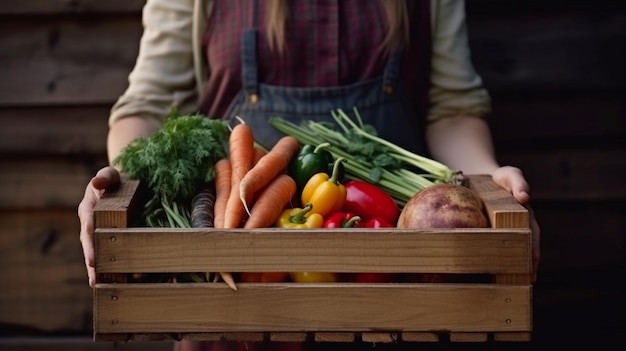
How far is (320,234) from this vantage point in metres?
1.35

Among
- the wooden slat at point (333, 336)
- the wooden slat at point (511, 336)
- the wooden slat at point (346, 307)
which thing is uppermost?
the wooden slat at point (346, 307)

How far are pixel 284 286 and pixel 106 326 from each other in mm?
291

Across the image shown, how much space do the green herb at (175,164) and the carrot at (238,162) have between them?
4cm

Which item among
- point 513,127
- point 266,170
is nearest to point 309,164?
point 266,170

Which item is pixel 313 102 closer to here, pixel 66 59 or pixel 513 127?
pixel 513 127

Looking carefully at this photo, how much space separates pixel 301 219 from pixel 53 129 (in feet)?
3.95

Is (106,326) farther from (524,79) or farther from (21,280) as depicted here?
(524,79)

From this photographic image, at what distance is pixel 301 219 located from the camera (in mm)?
1557

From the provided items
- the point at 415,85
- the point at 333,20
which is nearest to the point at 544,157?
the point at 415,85

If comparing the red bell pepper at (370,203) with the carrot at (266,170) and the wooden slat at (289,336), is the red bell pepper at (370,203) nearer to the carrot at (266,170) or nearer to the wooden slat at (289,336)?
the carrot at (266,170)

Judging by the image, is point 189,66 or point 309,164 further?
point 189,66

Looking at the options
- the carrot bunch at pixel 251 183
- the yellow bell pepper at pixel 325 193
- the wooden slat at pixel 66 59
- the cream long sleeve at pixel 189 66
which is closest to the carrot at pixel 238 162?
the carrot bunch at pixel 251 183

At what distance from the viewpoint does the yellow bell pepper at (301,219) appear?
154cm

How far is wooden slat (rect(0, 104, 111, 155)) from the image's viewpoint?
98.2 inches
